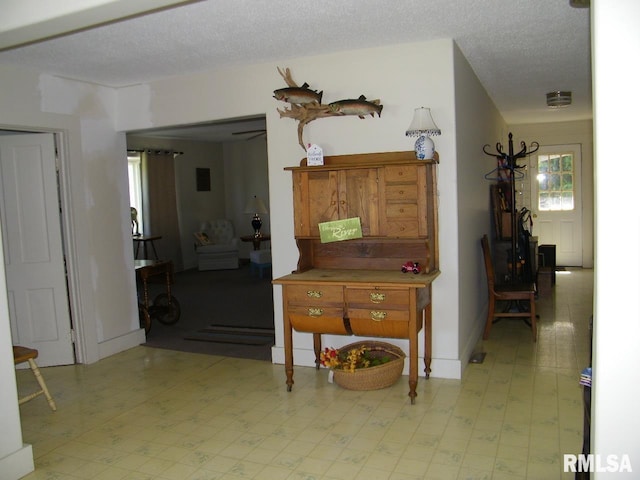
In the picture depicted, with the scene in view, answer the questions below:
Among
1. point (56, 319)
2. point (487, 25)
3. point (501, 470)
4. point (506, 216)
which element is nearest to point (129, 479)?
point (501, 470)

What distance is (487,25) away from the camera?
133 inches

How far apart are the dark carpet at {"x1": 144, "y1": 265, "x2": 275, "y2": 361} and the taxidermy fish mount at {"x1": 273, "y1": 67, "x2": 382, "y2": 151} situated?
1925mm

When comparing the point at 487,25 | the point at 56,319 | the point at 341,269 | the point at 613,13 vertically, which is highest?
the point at 487,25

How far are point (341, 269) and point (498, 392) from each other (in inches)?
52.7

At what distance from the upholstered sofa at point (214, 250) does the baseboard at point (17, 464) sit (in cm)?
681

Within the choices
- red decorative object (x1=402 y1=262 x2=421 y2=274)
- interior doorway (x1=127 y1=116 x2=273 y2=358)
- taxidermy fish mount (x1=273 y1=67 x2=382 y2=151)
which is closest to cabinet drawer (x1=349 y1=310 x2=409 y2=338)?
red decorative object (x1=402 y1=262 x2=421 y2=274)

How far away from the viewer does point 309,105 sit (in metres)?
3.91

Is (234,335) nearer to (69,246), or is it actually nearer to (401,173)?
(69,246)

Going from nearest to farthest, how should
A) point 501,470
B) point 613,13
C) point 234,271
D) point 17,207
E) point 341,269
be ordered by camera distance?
point 613,13, point 501,470, point 341,269, point 17,207, point 234,271

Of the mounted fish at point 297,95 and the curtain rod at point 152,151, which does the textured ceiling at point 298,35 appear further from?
the curtain rod at point 152,151

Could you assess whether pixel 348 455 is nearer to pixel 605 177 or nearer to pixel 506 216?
pixel 605 177

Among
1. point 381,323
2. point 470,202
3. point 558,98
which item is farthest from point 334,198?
point 558,98

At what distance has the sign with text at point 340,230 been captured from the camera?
367 centimetres

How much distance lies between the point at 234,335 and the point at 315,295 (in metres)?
1.91
